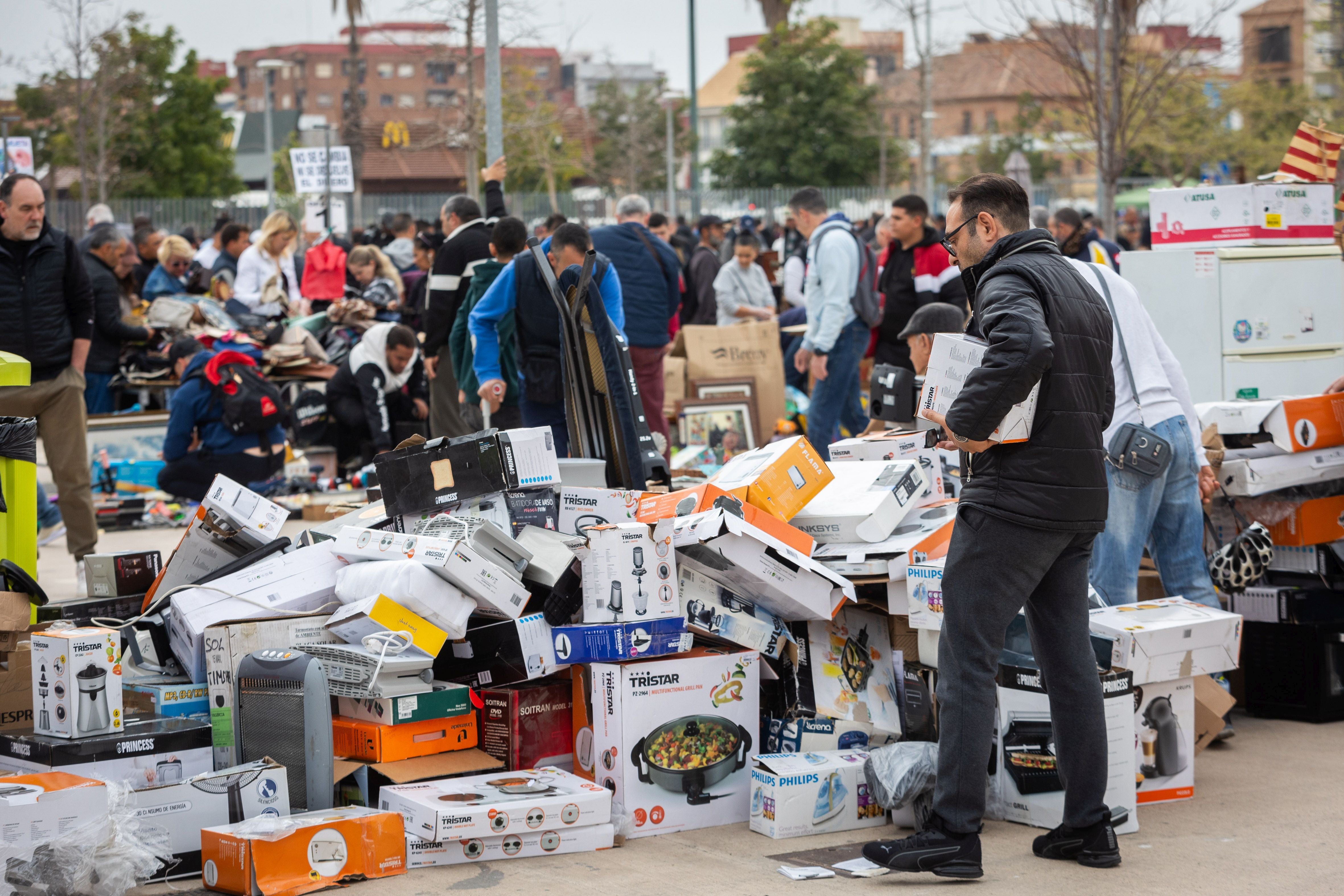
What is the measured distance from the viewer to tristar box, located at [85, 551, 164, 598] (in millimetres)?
5215

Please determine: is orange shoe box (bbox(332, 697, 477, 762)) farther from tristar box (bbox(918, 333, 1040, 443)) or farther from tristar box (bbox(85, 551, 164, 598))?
tristar box (bbox(918, 333, 1040, 443))

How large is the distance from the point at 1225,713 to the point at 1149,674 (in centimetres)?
82

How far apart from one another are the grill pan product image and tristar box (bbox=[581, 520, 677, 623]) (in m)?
0.38

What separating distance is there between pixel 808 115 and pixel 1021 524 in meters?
37.7

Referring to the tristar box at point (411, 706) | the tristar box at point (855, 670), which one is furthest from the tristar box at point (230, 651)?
the tristar box at point (855, 670)

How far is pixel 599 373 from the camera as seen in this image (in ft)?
21.1

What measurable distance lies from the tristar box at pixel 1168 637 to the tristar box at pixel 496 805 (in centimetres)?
171

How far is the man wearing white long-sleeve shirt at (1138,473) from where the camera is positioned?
4.88m

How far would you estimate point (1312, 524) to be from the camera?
19.1ft

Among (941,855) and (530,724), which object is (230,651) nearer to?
(530,724)

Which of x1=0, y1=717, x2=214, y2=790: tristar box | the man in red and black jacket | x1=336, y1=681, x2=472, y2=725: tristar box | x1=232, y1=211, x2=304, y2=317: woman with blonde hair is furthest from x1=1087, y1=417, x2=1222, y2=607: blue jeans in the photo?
x1=232, y1=211, x2=304, y2=317: woman with blonde hair

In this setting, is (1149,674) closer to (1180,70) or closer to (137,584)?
(137,584)

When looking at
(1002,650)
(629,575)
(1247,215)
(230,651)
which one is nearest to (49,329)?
(230,651)

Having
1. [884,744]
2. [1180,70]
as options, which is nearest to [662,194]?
[1180,70]
